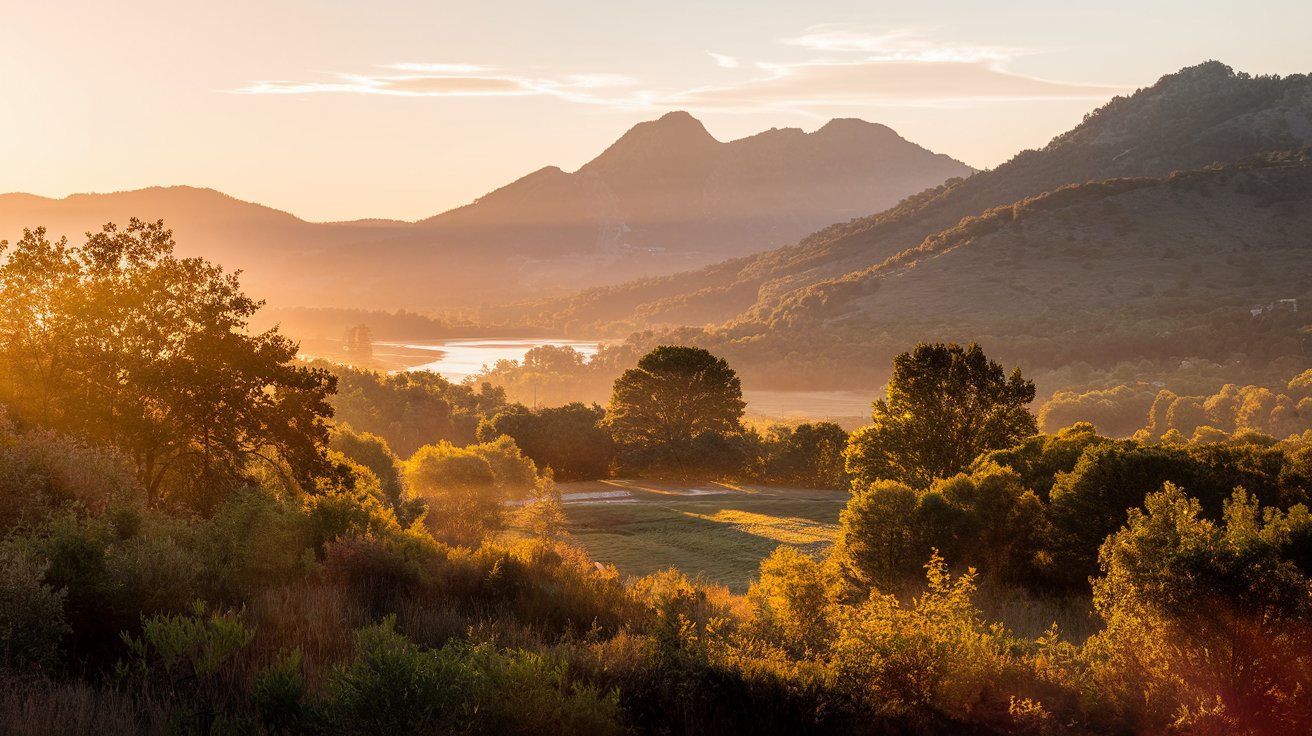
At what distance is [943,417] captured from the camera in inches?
1870

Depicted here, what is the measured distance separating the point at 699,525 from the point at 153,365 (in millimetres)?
30861

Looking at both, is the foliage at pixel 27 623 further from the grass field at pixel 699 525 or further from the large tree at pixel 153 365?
the grass field at pixel 699 525

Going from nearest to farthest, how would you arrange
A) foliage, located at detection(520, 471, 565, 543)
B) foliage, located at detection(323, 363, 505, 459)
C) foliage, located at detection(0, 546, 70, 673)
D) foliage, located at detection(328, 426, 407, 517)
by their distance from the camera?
1. foliage, located at detection(0, 546, 70, 673)
2. foliage, located at detection(520, 471, 565, 543)
3. foliage, located at detection(328, 426, 407, 517)
4. foliage, located at detection(323, 363, 505, 459)

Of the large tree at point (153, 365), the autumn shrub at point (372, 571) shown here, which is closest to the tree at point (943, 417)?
the large tree at point (153, 365)

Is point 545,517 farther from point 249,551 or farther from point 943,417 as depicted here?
point 249,551

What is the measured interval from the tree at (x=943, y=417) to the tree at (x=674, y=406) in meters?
40.1

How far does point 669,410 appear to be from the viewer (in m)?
93.3

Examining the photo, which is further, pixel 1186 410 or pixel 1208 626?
pixel 1186 410

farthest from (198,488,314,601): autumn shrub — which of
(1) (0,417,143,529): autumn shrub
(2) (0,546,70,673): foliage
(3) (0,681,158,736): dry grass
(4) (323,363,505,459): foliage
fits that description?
(4) (323,363,505,459): foliage

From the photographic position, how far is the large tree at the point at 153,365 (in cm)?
2606

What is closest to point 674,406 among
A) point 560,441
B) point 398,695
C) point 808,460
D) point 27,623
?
point 560,441

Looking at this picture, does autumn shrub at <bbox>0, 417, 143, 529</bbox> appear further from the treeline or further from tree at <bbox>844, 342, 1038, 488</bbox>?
the treeline

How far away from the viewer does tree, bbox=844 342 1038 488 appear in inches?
1850

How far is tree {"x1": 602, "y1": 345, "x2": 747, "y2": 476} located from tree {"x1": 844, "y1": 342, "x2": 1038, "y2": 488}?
4006 centimetres
